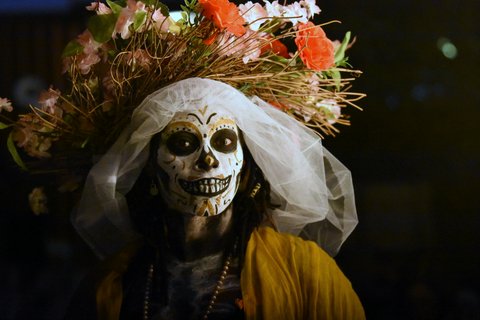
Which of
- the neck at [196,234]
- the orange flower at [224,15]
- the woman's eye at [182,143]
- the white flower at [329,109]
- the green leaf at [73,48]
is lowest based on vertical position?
the neck at [196,234]

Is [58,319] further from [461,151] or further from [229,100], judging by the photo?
[461,151]

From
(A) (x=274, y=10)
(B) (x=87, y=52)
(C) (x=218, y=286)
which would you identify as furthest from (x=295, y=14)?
(C) (x=218, y=286)

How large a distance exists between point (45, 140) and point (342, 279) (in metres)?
0.56

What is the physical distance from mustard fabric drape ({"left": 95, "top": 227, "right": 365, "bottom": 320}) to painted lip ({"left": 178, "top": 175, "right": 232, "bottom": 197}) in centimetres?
12

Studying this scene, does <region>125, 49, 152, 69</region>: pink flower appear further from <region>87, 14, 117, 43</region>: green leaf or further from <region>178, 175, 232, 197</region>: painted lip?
<region>178, 175, 232, 197</region>: painted lip

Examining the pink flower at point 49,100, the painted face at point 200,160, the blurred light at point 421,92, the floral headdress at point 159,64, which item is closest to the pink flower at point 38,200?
the floral headdress at point 159,64

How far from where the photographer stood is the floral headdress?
48.8 inches

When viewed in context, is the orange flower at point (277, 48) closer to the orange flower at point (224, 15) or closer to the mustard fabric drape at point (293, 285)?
the orange flower at point (224, 15)

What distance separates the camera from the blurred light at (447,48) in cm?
152

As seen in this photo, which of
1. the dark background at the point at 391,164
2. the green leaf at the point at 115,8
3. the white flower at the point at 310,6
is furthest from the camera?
the dark background at the point at 391,164

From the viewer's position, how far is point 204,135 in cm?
124

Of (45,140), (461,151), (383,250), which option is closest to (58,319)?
(45,140)

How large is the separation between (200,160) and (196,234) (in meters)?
0.14

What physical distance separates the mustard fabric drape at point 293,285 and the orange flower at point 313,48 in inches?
11.7
